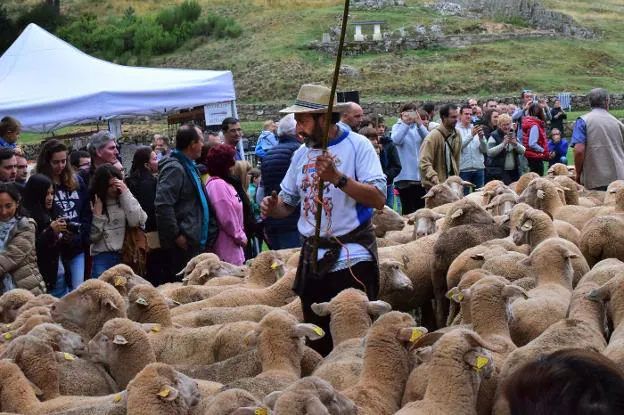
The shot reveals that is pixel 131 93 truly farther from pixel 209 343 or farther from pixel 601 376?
pixel 601 376

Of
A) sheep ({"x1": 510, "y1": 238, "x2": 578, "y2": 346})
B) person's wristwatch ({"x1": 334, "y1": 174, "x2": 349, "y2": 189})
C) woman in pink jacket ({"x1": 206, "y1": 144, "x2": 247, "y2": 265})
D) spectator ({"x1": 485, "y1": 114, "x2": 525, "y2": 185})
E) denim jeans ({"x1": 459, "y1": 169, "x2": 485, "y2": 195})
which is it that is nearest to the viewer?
person's wristwatch ({"x1": 334, "y1": 174, "x2": 349, "y2": 189})

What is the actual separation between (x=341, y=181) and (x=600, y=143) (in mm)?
7070

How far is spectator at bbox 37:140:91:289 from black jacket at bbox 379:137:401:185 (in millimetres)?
5822

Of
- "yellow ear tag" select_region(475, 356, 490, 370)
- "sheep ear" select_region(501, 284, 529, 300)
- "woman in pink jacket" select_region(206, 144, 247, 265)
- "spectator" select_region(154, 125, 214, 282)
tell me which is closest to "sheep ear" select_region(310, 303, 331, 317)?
"sheep ear" select_region(501, 284, 529, 300)

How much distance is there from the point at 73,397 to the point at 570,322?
294cm

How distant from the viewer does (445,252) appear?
30.6 feet

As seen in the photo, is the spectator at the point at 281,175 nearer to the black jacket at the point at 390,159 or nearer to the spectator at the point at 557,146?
the black jacket at the point at 390,159

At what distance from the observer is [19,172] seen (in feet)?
33.8

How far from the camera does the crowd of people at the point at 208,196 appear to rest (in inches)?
254

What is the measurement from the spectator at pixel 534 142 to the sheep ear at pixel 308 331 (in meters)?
12.8

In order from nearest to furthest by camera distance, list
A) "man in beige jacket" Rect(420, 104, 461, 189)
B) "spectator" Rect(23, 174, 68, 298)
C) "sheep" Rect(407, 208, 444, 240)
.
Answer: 1. "spectator" Rect(23, 174, 68, 298)
2. "sheep" Rect(407, 208, 444, 240)
3. "man in beige jacket" Rect(420, 104, 461, 189)

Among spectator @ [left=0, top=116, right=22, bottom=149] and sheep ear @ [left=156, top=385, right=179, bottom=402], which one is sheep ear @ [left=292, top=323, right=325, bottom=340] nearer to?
sheep ear @ [left=156, top=385, right=179, bottom=402]

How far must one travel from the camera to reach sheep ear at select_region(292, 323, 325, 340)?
603 cm

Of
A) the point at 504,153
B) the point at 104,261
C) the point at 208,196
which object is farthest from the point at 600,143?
the point at 104,261
